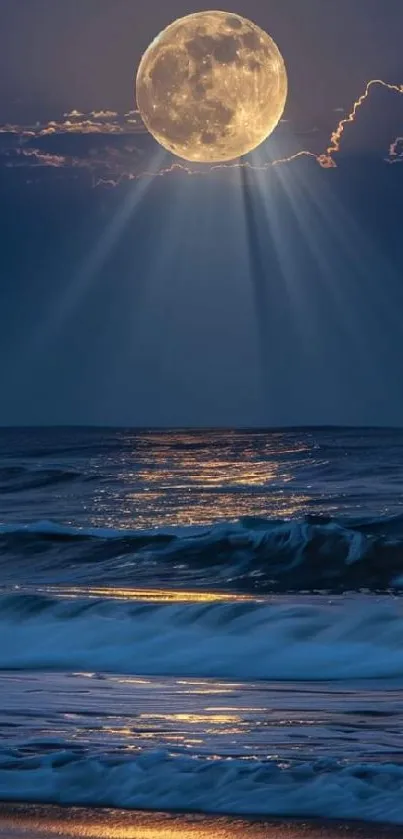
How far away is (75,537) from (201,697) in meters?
15.8

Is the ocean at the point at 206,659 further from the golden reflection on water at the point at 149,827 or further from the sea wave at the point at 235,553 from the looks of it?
the golden reflection on water at the point at 149,827

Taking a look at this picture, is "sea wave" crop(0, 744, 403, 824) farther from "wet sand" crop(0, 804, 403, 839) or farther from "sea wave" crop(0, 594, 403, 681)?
"sea wave" crop(0, 594, 403, 681)

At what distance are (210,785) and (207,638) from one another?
6677 mm

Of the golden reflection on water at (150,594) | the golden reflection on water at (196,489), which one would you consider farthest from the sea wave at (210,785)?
the golden reflection on water at (196,489)

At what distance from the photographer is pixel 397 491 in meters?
35.3

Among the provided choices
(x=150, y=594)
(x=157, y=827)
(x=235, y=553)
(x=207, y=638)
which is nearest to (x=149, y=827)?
(x=157, y=827)

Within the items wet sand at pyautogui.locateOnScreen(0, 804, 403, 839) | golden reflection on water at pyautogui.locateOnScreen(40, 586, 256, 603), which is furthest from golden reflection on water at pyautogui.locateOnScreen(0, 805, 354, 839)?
golden reflection on water at pyautogui.locateOnScreen(40, 586, 256, 603)

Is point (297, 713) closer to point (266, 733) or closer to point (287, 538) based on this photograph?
point (266, 733)

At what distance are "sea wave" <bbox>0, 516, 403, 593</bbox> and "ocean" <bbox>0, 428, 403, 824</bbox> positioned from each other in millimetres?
62

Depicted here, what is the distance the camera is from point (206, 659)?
→ 12055 millimetres

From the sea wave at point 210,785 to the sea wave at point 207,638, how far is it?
442 centimetres

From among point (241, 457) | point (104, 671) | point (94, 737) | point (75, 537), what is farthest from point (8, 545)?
point (241, 457)

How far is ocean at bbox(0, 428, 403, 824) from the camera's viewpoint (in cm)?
621

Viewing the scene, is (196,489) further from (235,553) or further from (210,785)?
(210,785)
